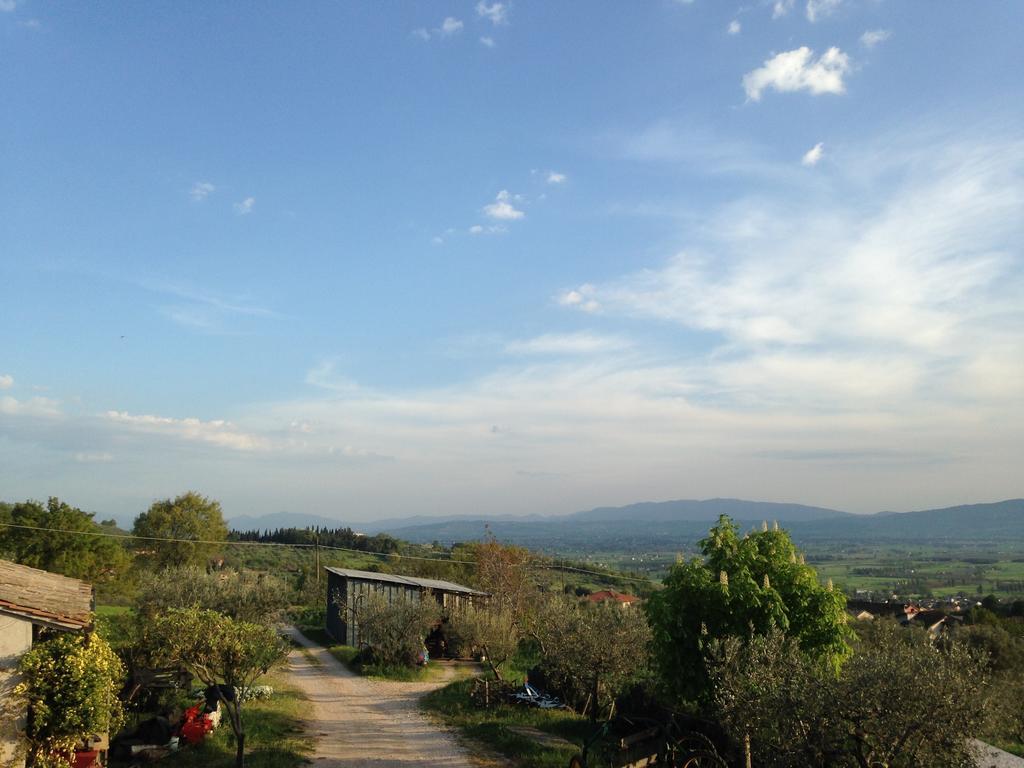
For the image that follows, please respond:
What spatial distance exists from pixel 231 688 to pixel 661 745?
9.99 metres

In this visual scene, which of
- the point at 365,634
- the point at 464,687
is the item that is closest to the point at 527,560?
the point at 365,634

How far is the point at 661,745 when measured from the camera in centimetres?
1545

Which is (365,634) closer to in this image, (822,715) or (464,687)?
(464,687)

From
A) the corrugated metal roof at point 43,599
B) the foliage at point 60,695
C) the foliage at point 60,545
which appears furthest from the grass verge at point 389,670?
the foliage at point 60,695

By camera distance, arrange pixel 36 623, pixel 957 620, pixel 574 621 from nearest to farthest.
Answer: pixel 36 623 < pixel 574 621 < pixel 957 620

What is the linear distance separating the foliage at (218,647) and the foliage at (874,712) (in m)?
11.0

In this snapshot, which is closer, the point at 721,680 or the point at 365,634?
the point at 721,680

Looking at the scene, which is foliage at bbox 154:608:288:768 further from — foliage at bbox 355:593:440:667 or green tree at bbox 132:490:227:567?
green tree at bbox 132:490:227:567

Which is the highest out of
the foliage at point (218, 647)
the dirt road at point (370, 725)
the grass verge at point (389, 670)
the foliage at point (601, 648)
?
the foliage at point (218, 647)

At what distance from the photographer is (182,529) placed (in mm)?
51000

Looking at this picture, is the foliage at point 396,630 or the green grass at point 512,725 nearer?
the green grass at point 512,725

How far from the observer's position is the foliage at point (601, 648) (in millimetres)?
19938

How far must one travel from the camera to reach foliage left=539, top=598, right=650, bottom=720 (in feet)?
65.4

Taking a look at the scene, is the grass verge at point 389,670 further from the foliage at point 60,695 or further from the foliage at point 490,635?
the foliage at point 60,695
